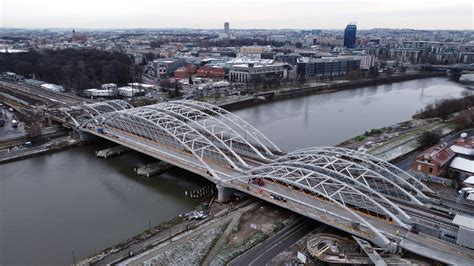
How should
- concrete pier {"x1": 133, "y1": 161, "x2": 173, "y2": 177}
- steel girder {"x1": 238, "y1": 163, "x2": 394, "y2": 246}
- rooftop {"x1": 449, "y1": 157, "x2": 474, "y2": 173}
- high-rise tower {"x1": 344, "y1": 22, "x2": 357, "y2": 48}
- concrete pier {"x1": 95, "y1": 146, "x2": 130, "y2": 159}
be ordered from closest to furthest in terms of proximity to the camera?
steel girder {"x1": 238, "y1": 163, "x2": 394, "y2": 246}
rooftop {"x1": 449, "y1": 157, "x2": 474, "y2": 173}
concrete pier {"x1": 133, "y1": 161, "x2": 173, "y2": 177}
concrete pier {"x1": 95, "y1": 146, "x2": 130, "y2": 159}
high-rise tower {"x1": 344, "y1": 22, "x2": 357, "y2": 48}

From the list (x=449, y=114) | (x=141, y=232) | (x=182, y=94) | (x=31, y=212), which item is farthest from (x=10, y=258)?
(x=449, y=114)

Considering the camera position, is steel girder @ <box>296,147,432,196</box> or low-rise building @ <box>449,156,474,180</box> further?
low-rise building @ <box>449,156,474,180</box>

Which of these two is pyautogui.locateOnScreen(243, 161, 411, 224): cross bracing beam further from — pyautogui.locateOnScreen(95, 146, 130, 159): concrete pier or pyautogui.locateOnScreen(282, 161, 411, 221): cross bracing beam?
pyautogui.locateOnScreen(95, 146, 130, 159): concrete pier

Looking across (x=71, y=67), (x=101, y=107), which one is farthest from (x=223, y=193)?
(x=71, y=67)

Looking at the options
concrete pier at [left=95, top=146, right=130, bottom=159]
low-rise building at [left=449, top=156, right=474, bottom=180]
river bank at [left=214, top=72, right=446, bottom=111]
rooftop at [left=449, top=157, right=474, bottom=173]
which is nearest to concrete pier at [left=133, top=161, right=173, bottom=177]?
concrete pier at [left=95, top=146, right=130, bottom=159]

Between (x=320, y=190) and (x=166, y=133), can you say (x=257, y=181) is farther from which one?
(x=166, y=133)

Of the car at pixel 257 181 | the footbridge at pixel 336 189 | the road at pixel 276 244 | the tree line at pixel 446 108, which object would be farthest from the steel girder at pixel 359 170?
the tree line at pixel 446 108

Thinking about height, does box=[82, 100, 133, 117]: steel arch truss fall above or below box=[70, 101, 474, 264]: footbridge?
above

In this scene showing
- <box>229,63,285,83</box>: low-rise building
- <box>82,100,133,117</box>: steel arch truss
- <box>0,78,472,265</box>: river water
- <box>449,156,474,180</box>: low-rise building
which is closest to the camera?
<box>0,78,472,265</box>: river water
